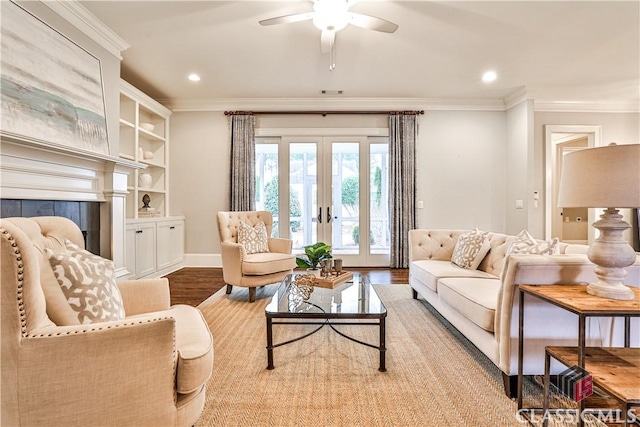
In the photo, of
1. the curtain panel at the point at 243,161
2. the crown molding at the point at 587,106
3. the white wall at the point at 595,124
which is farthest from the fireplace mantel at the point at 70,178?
the crown molding at the point at 587,106

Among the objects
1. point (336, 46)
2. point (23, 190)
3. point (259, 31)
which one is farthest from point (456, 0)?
point (23, 190)

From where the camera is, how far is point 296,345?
2252 millimetres

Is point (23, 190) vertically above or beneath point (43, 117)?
beneath

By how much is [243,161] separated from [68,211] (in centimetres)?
265

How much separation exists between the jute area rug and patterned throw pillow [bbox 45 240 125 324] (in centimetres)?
73

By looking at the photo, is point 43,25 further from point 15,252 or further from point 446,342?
point 446,342

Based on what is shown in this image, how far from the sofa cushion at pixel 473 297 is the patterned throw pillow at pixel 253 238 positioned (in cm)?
215

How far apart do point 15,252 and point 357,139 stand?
468 cm

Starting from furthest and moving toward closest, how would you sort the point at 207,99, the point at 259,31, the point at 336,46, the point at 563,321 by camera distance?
the point at 207,99 → the point at 336,46 → the point at 259,31 → the point at 563,321

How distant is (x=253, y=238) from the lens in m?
3.75

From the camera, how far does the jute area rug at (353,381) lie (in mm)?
1493

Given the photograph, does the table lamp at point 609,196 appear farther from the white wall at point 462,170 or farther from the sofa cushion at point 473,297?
the white wall at point 462,170

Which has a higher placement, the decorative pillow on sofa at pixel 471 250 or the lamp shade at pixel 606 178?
the lamp shade at pixel 606 178

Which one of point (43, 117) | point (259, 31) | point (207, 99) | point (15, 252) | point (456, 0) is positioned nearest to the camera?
point (15, 252)
